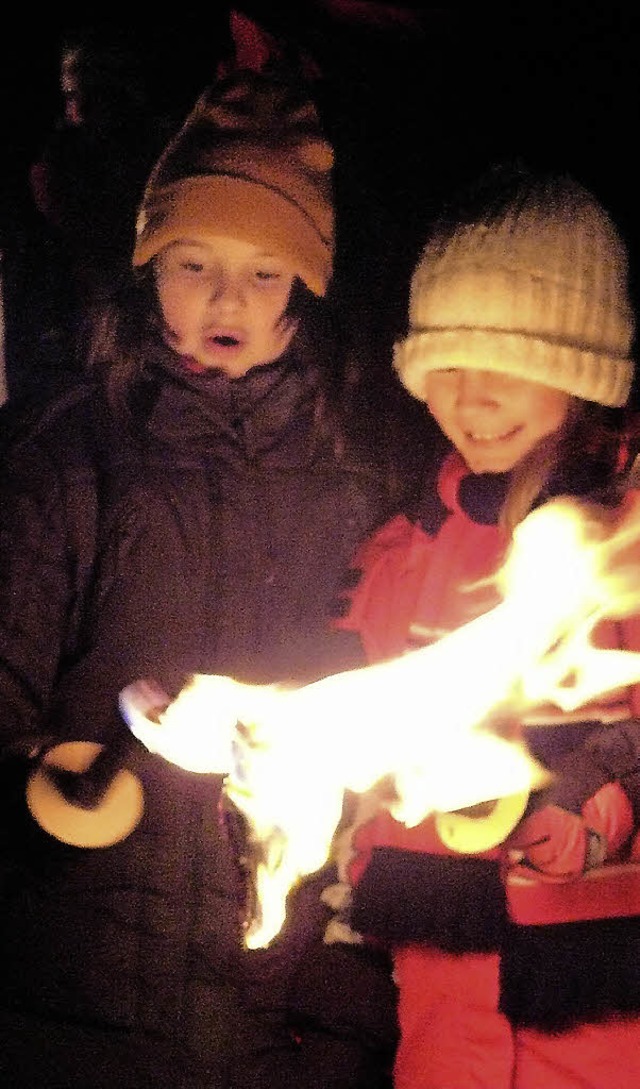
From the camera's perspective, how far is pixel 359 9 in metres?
2.26

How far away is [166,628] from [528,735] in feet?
2.67

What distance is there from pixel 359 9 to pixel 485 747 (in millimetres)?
1654

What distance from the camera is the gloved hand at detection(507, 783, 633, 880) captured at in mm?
1889

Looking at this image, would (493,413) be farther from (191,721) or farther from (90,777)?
(90,777)

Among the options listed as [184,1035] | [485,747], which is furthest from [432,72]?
[184,1035]

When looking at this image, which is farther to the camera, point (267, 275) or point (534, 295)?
point (267, 275)

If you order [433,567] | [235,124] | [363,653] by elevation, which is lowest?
[363,653]

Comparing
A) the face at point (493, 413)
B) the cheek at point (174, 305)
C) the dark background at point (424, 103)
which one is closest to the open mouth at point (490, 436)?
the face at point (493, 413)

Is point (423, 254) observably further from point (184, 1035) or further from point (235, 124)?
point (184, 1035)

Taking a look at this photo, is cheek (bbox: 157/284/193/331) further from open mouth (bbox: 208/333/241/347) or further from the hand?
the hand

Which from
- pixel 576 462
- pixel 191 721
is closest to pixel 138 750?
pixel 191 721

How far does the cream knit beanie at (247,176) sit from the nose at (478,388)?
1.38ft

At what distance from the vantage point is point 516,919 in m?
1.94

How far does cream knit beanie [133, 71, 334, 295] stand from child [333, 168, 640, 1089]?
29 cm
